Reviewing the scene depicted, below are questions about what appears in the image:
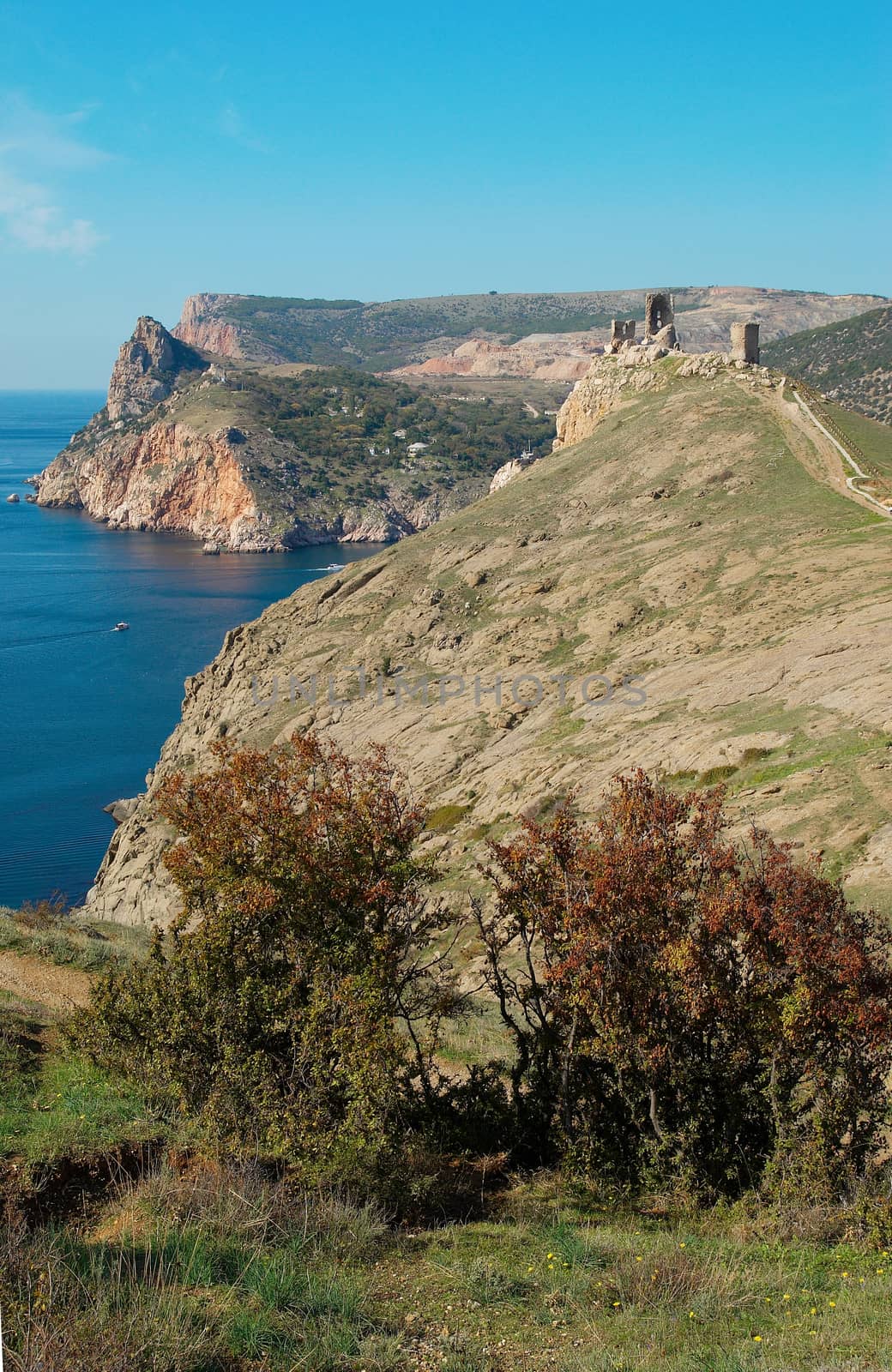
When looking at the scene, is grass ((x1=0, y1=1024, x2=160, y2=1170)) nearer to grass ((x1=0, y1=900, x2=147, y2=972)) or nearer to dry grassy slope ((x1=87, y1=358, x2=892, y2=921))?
grass ((x1=0, y1=900, x2=147, y2=972))

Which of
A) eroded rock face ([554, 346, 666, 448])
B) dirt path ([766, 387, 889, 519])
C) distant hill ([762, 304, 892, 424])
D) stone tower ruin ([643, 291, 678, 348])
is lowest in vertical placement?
dirt path ([766, 387, 889, 519])

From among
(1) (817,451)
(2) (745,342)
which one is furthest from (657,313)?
(1) (817,451)

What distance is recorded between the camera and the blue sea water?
53.8 metres

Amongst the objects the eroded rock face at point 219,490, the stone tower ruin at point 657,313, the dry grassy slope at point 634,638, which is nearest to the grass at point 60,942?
the dry grassy slope at point 634,638

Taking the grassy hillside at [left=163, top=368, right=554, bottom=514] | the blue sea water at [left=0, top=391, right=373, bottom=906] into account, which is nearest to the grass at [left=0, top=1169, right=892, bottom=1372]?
the blue sea water at [left=0, top=391, right=373, bottom=906]

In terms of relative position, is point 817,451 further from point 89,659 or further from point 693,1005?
point 89,659

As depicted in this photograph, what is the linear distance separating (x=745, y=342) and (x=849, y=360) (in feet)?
241

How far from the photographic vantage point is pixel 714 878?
1106 cm

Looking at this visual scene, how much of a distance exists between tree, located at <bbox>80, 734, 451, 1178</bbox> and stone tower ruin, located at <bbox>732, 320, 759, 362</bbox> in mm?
44068

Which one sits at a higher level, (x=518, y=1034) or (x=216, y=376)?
(x=216, y=376)

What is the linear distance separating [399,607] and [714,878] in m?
33.8

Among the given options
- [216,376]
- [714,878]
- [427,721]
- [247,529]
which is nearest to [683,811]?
[714,878]

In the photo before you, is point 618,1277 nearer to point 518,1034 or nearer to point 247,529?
point 518,1034

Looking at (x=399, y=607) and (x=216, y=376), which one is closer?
(x=399, y=607)
